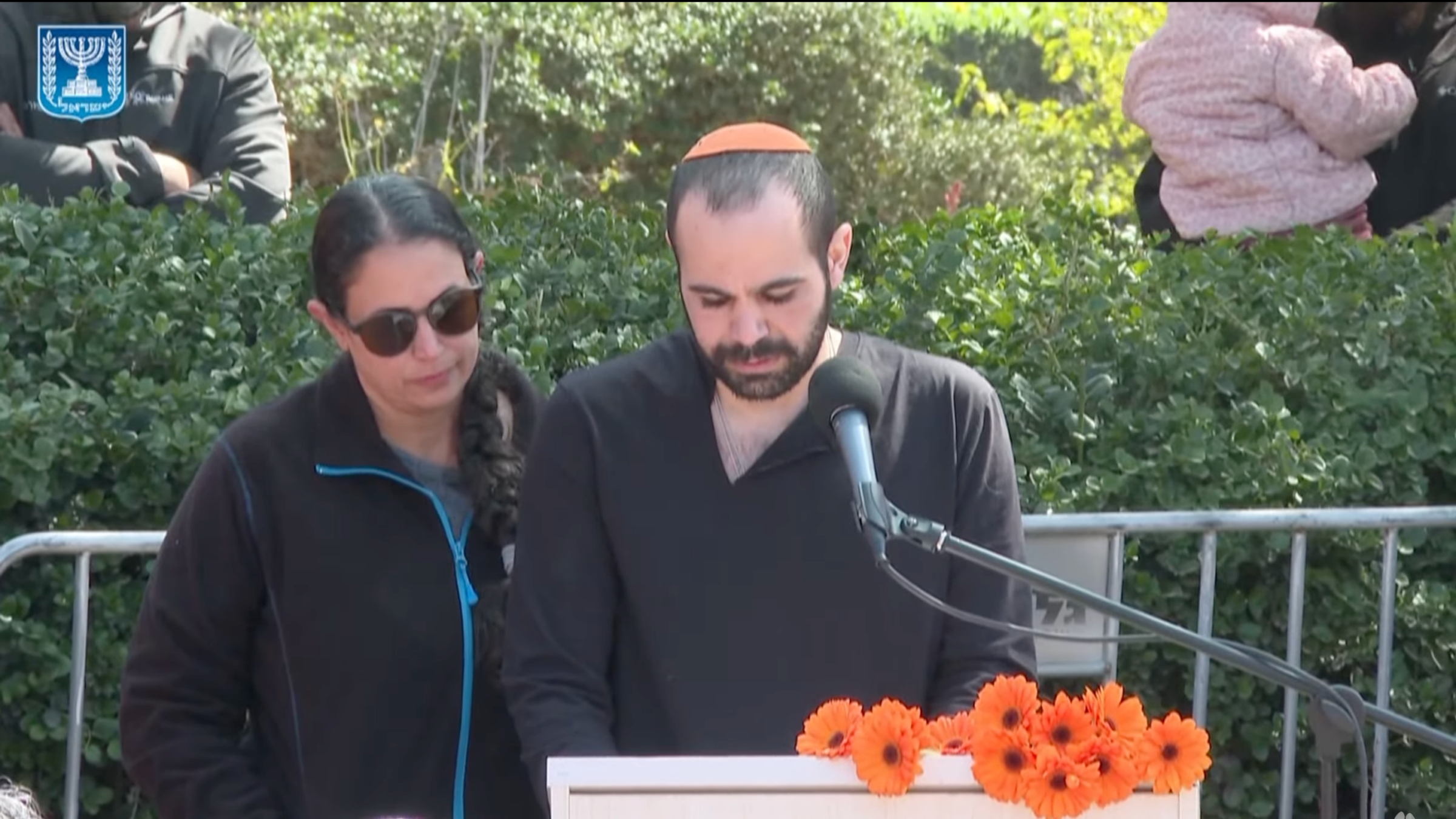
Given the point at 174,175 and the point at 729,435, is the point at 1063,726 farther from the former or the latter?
the point at 174,175

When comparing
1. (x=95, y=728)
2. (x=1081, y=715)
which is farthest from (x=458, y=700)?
(x=1081, y=715)

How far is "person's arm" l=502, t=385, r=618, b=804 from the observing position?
3025mm

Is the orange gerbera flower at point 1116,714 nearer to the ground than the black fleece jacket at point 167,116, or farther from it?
nearer to the ground

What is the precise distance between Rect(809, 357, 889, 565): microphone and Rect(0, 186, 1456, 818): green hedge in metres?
1.50

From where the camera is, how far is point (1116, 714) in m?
2.32

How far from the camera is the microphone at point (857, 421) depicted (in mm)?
2281

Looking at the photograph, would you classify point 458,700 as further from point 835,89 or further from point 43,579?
point 835,89

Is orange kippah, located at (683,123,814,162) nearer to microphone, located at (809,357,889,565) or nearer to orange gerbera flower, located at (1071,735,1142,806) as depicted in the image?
microphone, located at (809,357,889,565)

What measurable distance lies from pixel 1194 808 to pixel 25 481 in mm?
2481

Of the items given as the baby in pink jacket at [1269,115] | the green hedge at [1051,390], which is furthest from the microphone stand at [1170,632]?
the baby in pink jacket at [1269,115]

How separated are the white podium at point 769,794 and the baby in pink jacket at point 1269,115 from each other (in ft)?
11.1

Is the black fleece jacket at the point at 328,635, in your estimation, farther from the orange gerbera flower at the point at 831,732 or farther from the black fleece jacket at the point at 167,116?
the black fleece jacket at the point at 167,116

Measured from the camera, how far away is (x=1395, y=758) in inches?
160

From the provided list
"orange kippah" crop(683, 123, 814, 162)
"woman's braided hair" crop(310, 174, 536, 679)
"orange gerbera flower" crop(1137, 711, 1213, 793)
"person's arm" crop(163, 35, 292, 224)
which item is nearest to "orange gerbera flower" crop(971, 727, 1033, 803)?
"orange gerbera flower" crop(1137, 711, 1213, 793)
